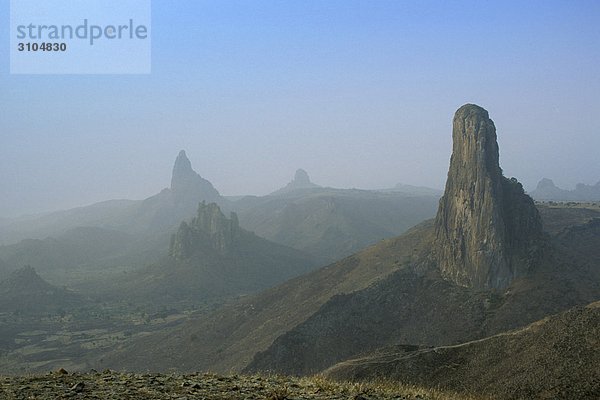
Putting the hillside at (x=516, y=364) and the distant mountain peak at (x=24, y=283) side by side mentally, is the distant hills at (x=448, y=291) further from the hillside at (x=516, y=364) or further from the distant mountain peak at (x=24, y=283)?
the distant mountain peak at (x=24, y=283)

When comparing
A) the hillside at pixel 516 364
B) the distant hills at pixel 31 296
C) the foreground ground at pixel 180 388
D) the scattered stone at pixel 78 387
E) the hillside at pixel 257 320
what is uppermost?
the scattered stone at pixel 78 387

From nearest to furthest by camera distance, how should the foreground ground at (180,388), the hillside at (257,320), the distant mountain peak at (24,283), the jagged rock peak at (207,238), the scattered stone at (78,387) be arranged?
the foreground ground at (180,388) < the scattered stone at (78,387) < the hillside at (257,320) < the distant mountain peak at (24,283) < the jagged rock peak at (207,238)

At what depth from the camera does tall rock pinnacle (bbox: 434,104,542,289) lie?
56.8 meters

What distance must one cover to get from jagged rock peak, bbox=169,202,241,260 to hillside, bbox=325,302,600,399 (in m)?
124

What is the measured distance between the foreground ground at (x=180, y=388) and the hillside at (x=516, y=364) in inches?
406

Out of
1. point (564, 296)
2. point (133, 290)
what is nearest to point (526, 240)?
point (564, 296)

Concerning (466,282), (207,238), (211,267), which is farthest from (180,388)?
(207,238)

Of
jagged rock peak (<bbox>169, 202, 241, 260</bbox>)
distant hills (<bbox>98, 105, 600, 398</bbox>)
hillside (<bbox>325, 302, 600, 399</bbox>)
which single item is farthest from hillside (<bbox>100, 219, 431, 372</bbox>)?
jagged rock peak (<bbox>169, 202, 241, 260</bbox>)

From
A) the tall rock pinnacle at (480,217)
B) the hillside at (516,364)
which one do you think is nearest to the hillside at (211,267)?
the tall rock pinnacle at (480,217)

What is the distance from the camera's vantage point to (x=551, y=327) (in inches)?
1187

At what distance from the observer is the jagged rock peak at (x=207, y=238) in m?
154

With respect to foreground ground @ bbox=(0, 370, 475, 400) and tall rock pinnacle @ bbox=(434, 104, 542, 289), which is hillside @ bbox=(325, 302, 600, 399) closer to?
foreground ground @ bbox=(0, 370, 475, 400)

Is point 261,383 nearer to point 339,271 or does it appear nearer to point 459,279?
point 459,279

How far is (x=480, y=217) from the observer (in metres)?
58.7
